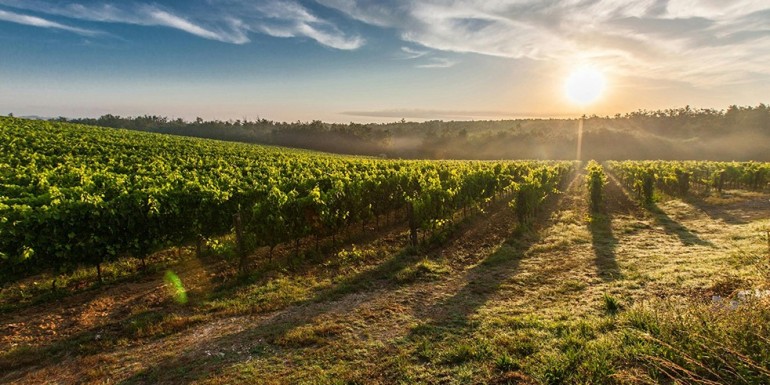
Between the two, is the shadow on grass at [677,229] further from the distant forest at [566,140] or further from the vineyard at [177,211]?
the distant forest at [566,140]

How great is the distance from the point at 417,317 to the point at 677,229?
14.6 meters

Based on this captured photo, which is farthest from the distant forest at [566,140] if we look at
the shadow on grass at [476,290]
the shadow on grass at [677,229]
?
the shadow on grass at [476,290]

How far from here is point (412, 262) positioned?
486 inches

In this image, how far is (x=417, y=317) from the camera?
26.9 feet

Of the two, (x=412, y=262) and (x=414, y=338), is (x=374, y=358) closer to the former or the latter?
(x=414, y=338)

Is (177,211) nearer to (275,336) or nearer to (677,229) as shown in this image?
(275,336)

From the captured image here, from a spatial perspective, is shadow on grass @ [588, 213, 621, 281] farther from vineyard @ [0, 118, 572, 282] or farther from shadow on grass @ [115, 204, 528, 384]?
shadow on grass @ [115, 204, 528, 384]

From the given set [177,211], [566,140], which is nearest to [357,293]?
[177,211]

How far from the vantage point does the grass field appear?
19.2ft

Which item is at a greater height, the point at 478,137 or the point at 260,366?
the point at 478,137

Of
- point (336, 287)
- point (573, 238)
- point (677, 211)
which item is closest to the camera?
point (336, 287)

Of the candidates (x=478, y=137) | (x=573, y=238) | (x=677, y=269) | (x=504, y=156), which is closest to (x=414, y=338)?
(x=677, y=269)

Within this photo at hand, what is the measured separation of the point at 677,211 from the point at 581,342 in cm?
1889

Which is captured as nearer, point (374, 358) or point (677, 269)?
point (374, 358)
